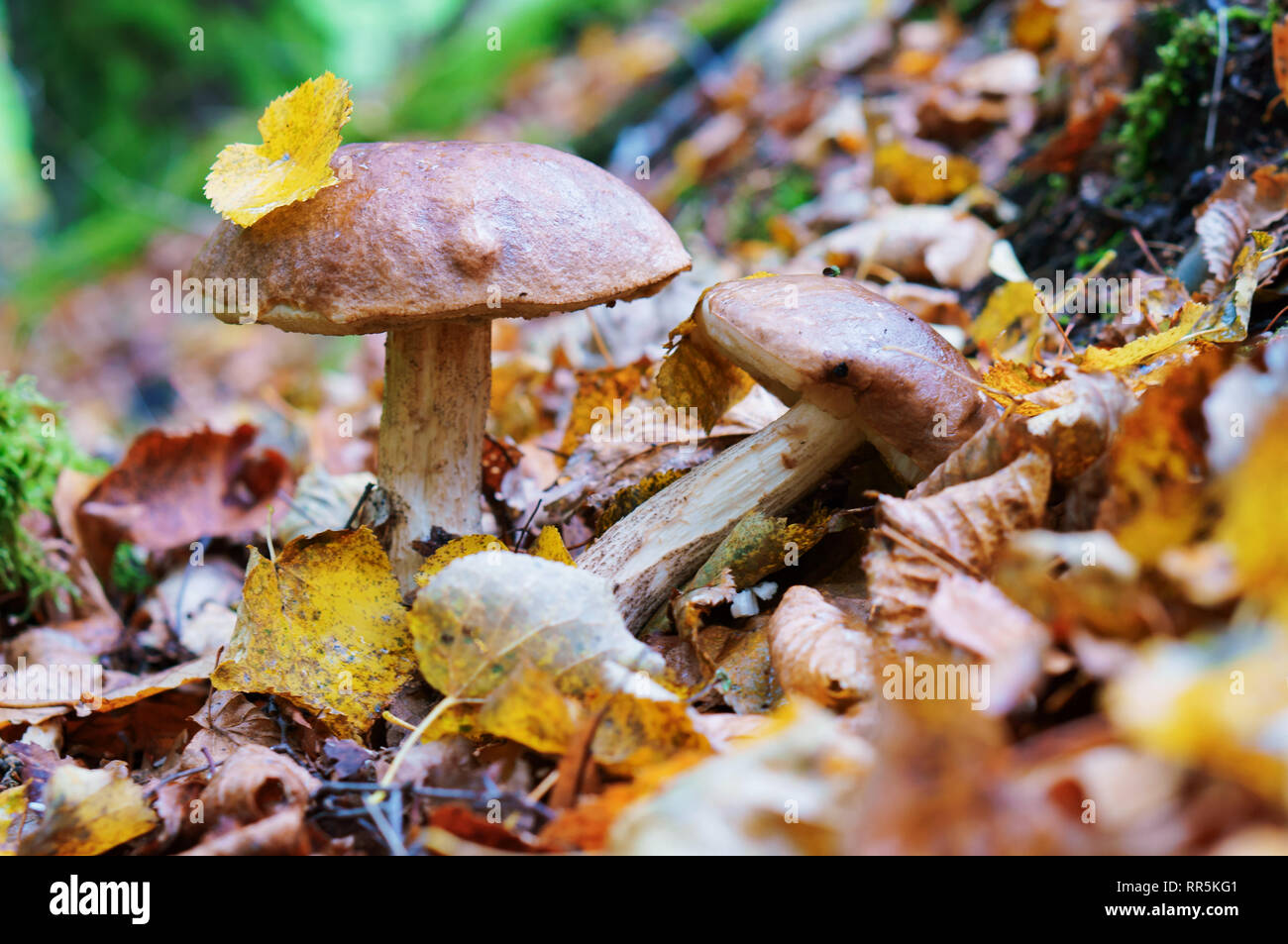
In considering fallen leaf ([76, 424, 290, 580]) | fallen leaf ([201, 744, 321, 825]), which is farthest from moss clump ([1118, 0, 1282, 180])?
fallen leaf ([76, 424, 290, 580])

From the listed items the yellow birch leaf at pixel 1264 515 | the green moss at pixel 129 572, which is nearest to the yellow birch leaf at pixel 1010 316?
the yellow birch leaf at pixel 1264 515

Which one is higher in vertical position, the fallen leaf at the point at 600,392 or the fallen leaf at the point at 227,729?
the fallen leaf at the point at 600,392

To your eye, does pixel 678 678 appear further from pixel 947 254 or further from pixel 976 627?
pixel 947 254

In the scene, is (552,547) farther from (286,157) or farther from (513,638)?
(286,157)

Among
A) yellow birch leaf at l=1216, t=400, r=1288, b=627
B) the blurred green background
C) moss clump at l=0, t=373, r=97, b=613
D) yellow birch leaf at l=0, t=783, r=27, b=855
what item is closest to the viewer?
yellow birch leaf at l=1216, t=400, r=1288, b=627

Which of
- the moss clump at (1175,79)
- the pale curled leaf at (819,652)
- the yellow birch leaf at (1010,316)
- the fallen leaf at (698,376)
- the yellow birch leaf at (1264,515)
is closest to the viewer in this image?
the yellow birch leaf at (1264,515)

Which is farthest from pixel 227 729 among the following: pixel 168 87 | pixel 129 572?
pixel 168 87

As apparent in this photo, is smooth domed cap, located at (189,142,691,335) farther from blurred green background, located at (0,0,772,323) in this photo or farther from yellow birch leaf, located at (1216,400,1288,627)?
→ blurred green background, located at (0,0,772,323)

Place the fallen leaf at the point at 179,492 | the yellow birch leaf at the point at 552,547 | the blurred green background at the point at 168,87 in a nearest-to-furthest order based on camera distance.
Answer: the yellow birch leaf at the point at 552,547 < the fallen leaf at the point at 179,492 < the blurred green background at the point at 168,87

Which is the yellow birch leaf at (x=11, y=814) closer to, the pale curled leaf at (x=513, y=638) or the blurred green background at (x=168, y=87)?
the pale curled leaf at (x=513, y=638)
